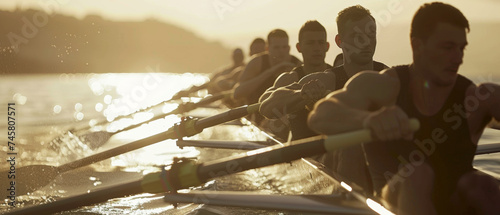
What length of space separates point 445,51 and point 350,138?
89 cm

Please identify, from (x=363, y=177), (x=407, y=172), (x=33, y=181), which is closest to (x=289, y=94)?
(x=363, y=177)

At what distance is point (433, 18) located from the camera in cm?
342

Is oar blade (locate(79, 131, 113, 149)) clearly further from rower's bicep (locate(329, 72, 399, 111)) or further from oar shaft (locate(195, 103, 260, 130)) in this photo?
rower's bicep (locate(329, 72, 399, 111))

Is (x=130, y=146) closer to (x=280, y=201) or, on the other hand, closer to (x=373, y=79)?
(x=280, y=201)

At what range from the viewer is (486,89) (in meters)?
3.59

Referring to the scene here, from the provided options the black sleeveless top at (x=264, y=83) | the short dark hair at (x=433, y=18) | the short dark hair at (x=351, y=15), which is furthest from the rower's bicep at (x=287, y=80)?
the short dark hair at (x=433, y=18)

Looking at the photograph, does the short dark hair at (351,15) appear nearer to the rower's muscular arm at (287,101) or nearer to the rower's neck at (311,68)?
the rower's muscular arm at (287,101)

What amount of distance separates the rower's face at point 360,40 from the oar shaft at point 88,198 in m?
2.46

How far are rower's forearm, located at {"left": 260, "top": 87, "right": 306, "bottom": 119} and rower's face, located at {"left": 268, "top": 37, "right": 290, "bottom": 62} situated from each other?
4.48 metres

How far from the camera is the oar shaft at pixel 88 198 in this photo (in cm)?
410

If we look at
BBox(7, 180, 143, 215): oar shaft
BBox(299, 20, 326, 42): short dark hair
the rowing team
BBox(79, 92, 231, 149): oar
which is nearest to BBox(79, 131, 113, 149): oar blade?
BBox(79, 92, 231, 149): oar

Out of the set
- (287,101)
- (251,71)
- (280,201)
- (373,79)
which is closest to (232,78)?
(251,71)

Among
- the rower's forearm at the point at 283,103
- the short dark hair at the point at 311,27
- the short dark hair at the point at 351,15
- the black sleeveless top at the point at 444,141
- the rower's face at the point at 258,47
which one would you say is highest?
the rower's face at the point at 258,47

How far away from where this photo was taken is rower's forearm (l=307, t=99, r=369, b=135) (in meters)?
3.22
